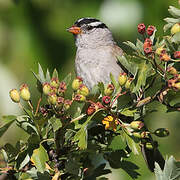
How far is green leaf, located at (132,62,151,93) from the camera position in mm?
1756

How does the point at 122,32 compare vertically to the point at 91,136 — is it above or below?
above

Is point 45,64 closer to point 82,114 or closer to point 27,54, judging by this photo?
point 27,54

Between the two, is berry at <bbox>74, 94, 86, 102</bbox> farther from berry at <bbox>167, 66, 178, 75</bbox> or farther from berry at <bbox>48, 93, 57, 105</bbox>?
berry at <bbox>167, 66, 178, 75</bbox>

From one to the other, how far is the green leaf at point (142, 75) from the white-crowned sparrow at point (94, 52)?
1380mm

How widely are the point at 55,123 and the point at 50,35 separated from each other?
3.69ft

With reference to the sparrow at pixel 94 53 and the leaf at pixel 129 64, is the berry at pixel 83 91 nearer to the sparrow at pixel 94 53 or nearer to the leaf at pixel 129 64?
the leaf at pixel 129 64

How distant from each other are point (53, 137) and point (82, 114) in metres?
0.16

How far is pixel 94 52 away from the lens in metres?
3.54

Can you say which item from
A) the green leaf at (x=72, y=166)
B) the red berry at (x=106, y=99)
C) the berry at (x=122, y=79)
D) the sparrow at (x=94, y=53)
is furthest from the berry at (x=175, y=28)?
the sparrow at (x=94, y=53)

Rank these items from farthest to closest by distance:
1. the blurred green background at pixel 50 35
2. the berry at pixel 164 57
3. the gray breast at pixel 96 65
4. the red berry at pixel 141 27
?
the gray breast at pixel 96 65
the blurred green background at pixel 50 35
the red berry at pixel 141 27
the berry at pixel 164 57

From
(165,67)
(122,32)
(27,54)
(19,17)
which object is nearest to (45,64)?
(27,54)

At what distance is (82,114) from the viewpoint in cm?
176

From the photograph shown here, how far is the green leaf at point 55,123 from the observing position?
166cm

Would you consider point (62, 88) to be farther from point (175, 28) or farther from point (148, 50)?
point (175, 28)
